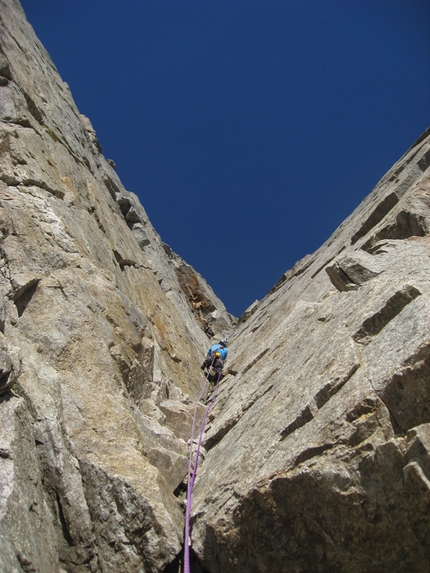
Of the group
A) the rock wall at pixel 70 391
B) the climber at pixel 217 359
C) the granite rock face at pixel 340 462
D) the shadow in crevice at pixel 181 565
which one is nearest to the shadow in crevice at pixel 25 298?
the rock wall at pixel 70 391

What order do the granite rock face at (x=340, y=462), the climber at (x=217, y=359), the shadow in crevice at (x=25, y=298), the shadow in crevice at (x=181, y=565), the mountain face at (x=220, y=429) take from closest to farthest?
1. the granite rock face at (x=340, y=462)
2. the mountain face at (x=220, y=429)
3. the shadow in crevice at (x=181, y=565)
4. the shadow in crevice at (x=25, y=298)
5. the climber at (x=217, y=359)

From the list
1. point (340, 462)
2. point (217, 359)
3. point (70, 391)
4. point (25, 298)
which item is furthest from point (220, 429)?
point (217, 359)

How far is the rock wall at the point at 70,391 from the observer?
6430mm

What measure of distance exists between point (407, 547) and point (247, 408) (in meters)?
4.44

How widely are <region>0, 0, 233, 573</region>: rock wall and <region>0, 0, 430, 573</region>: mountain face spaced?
31 mm

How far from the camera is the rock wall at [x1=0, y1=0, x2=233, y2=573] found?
6430 mm

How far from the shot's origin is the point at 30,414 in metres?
7.29

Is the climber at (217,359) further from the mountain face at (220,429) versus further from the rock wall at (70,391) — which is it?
the mountain face at (220,429)

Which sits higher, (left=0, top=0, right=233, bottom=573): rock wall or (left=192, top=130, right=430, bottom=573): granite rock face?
(left=0, top=0, right=233, bottom=573): rock wall

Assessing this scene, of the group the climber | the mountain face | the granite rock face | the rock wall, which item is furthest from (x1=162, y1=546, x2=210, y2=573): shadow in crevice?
the climber

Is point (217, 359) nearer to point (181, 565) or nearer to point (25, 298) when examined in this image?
point (25, 298)

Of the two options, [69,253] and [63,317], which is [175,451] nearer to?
[63,317]

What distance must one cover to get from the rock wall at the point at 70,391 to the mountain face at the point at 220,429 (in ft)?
0.10

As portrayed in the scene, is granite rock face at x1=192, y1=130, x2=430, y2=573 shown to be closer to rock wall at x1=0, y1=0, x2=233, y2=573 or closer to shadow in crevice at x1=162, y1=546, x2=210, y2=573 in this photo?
shadow in crevice at x1=162, y1=546, x2=210, y2=573
